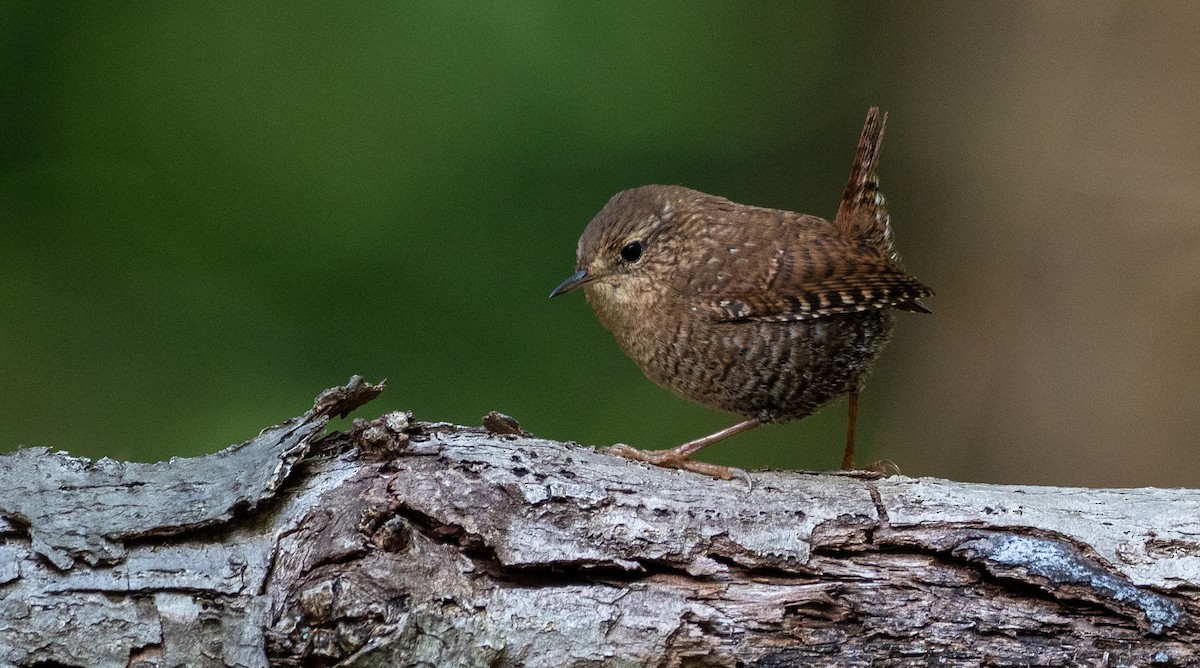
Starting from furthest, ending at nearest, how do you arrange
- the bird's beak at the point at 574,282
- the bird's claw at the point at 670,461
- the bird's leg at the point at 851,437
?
the bird's leg at the point at 851,437 < the bird's beak at the point at 574,282 < the bird's claw at the point at 670,461

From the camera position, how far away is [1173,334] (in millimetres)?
3850

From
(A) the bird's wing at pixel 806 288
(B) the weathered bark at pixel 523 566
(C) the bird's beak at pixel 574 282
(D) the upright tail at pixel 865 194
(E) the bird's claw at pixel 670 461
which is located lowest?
(B) the weathered bark at pixel 523 566

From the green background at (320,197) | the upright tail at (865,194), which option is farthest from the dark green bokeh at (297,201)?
the upright tail at (865,194)

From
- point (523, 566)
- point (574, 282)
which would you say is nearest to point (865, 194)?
point (574, 282)

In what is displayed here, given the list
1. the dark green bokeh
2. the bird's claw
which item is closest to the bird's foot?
the bird's claw

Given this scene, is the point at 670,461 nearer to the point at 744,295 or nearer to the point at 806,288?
the point at 744,295

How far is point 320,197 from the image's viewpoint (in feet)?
10.3

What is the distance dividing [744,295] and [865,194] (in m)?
0.62

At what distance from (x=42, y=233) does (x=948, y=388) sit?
3.47 metres

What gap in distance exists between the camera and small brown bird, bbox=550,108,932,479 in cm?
274

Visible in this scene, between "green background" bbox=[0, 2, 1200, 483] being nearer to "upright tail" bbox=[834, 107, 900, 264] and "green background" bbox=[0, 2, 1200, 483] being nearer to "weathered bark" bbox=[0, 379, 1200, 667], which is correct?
"upright tail" bbox=[834, 107, 900, 264]

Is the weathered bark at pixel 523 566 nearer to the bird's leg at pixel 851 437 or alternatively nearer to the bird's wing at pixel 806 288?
the bird's wing at pixel 806 288

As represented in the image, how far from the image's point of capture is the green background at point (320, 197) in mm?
2971

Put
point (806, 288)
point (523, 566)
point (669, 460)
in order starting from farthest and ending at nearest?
point (806, 288) < point (669, 460) < point (523, 566)
